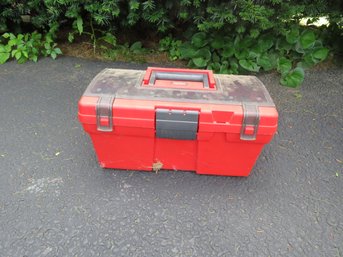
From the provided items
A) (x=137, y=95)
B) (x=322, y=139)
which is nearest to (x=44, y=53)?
(x=137, y=95)

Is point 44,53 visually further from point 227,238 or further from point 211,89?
point 227,238

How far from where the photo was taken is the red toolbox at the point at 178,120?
153 centimetres

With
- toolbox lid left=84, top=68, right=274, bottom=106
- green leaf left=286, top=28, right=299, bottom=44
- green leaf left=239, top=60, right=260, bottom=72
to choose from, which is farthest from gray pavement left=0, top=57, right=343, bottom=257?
green leaf left=286, top=28, right=299, bottom=44

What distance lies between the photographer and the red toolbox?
1531 mm

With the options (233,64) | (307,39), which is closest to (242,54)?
(233,64)

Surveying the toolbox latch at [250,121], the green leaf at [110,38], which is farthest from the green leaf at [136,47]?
the toolbox latch at [250,121]

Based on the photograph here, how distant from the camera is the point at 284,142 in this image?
2.20 meters

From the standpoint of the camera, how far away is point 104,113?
1.55 metres

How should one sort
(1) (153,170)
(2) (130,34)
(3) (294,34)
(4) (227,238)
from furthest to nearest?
(2) (130,34) < (3) (294,34) < (1) (153,170) < (4) (227,238)

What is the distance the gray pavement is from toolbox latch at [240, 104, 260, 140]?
43cm

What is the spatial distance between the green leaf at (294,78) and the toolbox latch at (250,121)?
1.61m

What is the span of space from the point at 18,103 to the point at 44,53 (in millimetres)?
942

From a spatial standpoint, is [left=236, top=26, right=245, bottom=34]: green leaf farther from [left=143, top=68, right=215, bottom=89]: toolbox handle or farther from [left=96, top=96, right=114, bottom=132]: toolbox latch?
[left=96, top=96, right=114, bottom=132]: toolbox latch

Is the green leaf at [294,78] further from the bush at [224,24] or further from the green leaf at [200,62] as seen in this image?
the green leaf at [200,62]
